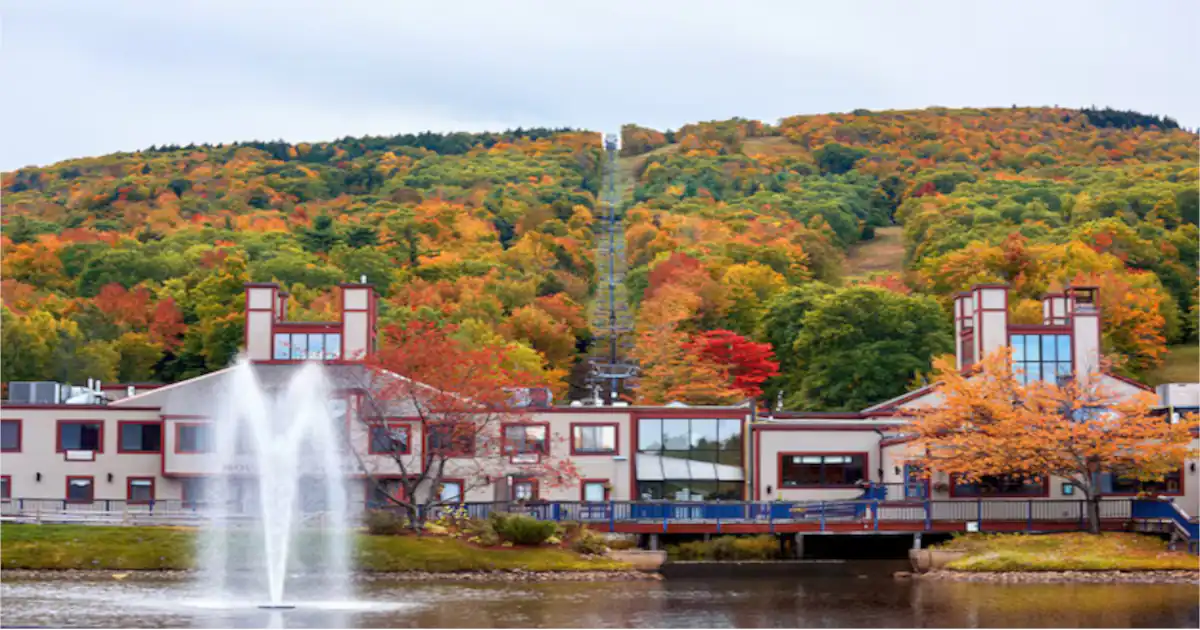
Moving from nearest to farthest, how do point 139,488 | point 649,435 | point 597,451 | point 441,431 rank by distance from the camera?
point 441,431 → point 139,488 → point 597,451 → point 649,435

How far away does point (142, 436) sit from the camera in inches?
2768

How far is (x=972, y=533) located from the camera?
62938 mm

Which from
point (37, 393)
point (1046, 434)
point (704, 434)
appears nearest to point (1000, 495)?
point (1046, 434)

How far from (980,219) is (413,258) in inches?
2214

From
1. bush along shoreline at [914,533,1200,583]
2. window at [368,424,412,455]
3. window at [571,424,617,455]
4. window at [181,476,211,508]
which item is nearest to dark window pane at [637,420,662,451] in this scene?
window at [571,424,617,455]

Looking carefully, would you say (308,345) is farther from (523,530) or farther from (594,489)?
(523,530)

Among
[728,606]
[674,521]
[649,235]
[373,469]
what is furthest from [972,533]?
[649,235]

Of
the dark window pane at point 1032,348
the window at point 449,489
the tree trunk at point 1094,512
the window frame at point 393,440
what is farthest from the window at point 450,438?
the dark window pane at point 1032,348

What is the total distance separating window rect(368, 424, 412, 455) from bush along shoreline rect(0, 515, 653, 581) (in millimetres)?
8056

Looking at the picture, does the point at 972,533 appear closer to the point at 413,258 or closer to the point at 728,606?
the point at 728,606

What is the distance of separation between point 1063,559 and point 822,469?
13.4m

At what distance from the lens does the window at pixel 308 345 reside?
74062mm

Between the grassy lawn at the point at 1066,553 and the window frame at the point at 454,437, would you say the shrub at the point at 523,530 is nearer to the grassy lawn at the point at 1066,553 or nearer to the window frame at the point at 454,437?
the window frame at the point at 454,437

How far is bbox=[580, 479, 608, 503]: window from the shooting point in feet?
229
